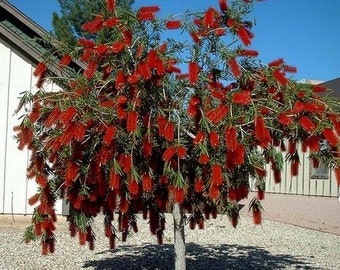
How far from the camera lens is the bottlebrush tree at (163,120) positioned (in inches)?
139

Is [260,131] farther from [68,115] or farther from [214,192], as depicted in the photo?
[68,115]

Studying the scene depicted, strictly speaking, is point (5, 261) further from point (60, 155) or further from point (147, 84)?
point (147, 84)

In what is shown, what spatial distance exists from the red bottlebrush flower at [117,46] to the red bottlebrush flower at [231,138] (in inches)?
39.4

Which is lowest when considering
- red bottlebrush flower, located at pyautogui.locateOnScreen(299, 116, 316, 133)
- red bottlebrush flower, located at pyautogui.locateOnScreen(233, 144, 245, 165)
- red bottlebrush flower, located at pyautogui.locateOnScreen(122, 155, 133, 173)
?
red bottlebrush flower, located at pyautogui.locateOnScreen(122, 155, 133, 173)

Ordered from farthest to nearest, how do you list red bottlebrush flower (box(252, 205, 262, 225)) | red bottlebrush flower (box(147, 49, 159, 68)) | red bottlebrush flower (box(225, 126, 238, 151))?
1. red bottlebrush flower (box(252, 205, 262, 225))
2. red bottlebrush flower (box(147, 49, 159, 68))
3. red bottlebrush flower (box(225, 126, 238, 151))

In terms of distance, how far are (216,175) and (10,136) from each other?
7695 millimetres

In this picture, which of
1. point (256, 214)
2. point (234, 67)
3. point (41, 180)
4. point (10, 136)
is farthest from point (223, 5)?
point (10, 136)

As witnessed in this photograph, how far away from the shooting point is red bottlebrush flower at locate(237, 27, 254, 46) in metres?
3.72

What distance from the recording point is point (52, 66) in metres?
4.38

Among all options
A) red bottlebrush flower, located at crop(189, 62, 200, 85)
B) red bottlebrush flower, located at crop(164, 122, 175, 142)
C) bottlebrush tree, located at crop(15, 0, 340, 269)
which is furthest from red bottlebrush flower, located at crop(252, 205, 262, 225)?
red bottlebrush flower, located at crop(189, 62, 200, 85)

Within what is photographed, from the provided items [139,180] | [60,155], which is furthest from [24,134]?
[139,180]

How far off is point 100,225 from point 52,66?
6908 millimetres

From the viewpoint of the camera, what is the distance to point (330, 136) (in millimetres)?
3439

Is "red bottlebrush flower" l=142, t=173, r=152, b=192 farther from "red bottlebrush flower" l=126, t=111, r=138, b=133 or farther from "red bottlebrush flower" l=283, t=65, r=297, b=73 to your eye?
"red bottlebrush flower" l=283, t=65, r=297, b=73
